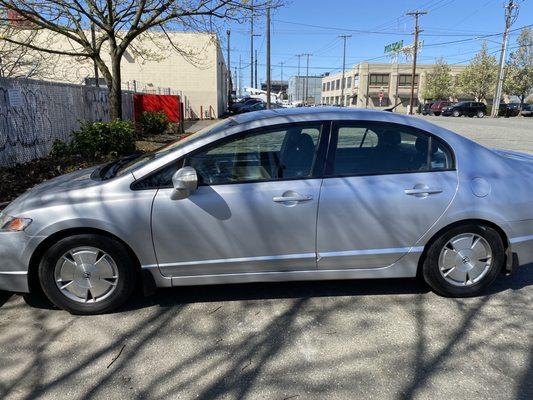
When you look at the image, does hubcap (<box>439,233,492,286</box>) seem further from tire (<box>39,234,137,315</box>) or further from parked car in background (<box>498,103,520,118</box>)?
parked car in background (<box>498,103,520,118</box>)

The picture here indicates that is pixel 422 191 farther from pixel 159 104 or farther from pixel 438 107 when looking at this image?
pixel 438 107

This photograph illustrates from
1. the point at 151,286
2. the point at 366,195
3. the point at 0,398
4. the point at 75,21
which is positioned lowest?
Result: the point at 0,398

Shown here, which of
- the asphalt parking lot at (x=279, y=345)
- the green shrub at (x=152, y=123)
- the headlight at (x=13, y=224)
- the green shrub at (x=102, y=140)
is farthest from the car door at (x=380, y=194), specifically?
the green shrub at (x=152, y=123)

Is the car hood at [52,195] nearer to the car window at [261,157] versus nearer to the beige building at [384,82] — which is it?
the car window at [261,157]

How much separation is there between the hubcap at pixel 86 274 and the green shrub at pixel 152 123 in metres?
16.7

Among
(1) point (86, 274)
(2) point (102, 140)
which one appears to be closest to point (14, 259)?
(1) point (86, 274)

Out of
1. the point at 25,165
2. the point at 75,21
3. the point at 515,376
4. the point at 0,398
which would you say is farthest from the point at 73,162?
the point at 515,376

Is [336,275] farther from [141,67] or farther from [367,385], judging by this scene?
[141,67]

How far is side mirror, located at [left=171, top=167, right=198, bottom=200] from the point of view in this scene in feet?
10.6

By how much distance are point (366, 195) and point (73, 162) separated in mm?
8521

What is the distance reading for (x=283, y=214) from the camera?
3.42m

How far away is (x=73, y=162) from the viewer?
10273 millimetres

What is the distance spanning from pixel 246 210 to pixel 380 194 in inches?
40.8

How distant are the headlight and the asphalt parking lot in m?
0.72
